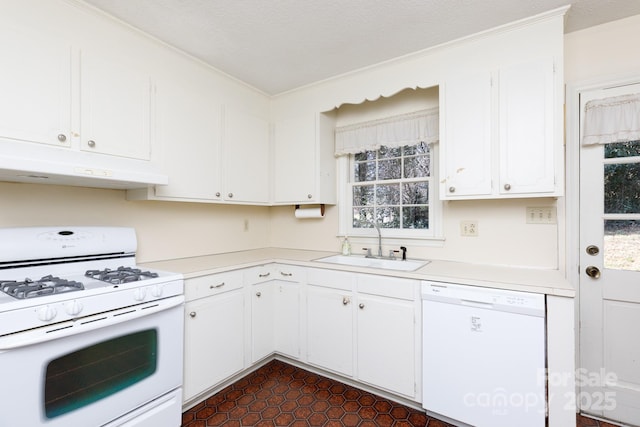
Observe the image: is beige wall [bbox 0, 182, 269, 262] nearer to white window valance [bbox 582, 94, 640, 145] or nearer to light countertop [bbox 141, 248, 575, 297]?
light countertop [bbox 141, 248, 575, 297]

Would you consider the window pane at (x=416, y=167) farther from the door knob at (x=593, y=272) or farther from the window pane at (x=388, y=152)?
the door knob at (x=593, y=272)

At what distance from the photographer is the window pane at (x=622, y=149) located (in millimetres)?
1789

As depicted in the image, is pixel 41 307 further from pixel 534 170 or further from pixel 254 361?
pixel 534 170

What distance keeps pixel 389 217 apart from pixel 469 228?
2.18 ft

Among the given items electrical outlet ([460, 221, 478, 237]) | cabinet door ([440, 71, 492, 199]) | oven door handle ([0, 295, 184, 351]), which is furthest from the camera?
electrical outlet ([460, 221, 478, 237])

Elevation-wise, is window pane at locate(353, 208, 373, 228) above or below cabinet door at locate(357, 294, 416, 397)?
above

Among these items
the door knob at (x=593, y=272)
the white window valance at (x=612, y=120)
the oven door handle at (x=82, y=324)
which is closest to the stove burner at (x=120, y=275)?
the oven door handle at (x=82, y=324)

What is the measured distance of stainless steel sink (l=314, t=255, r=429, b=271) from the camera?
2303 millimetres

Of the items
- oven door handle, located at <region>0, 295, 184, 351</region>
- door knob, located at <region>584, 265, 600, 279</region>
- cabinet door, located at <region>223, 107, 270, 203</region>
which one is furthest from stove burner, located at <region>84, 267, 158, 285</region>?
door knob, located at <region>584, 265, 600, 279</region>

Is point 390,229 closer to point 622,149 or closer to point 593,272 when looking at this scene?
point 593,272

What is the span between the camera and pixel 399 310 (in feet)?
6.24

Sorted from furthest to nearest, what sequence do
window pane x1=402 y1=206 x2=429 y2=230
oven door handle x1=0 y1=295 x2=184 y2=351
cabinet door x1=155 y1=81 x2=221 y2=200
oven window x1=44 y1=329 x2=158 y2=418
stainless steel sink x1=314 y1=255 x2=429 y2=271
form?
window pane x1=402 y1=206 x2=429 y2=230 → stainless steel sink x1=314 y1=255 x2=429 y2=271 → cabinet door x1=155 y1=81 x2=221 y2=200 → oven window x1=44 y1=329 x2=158 y2=418 → oven door handle x1=0 y1=295 x2=184 y2=351

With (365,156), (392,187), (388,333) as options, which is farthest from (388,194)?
(388,333)

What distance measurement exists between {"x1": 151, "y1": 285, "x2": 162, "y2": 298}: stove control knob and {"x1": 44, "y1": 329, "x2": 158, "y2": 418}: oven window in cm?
18
